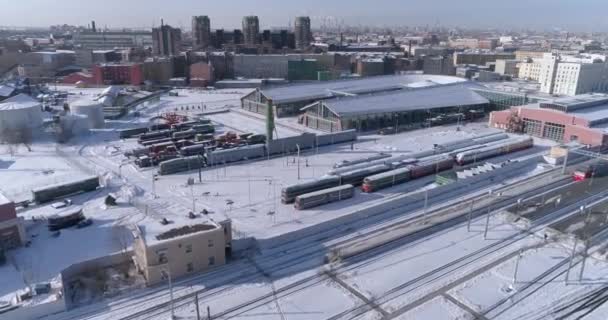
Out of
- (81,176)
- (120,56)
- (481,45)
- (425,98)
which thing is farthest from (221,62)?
(481,45)

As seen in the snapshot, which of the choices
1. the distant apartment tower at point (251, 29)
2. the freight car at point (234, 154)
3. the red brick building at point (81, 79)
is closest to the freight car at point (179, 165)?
the freight car at point (234, 154)

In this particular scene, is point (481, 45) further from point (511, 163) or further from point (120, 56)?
point (511, 163)

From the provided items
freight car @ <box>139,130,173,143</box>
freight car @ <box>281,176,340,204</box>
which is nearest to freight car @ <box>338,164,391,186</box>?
freight car @ <box>281,176,340,204</box>

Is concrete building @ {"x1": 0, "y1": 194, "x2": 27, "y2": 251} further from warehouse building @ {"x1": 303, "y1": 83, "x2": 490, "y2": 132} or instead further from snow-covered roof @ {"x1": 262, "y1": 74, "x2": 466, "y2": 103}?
snow-covered roof @ {"x1": 262, "y1": 74, "x2": 466, "y2": 103}

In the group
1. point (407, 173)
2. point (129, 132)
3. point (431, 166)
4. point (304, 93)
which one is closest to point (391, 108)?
point (304, 93)

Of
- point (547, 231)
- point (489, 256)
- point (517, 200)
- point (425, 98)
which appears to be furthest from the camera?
point (425, 98)

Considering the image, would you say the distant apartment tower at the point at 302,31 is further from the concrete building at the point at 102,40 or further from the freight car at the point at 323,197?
the freight car at the point at 323,197
